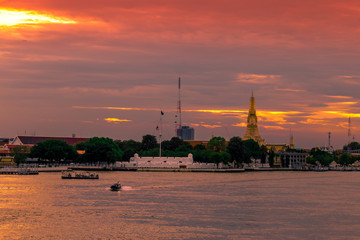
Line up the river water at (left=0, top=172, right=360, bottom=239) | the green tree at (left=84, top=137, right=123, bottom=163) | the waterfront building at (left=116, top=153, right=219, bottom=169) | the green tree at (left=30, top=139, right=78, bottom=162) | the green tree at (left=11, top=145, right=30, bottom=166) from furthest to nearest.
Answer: the waterfront building at (left=116, top=153, right=219, bottom=169) < the green tree at (left=11, top=145, right=30, bottom=166) < the green tree at (left=84, top=137, right=123, bottom=163) < the green tree at (left=30, top=139, right=78, bottom=162) < the river water at (left=0, top=172, right=360, bottom=239)

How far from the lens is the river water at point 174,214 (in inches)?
2146

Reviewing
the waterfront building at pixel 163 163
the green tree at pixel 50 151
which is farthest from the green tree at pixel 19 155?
the waterfront building at pixel 163 163

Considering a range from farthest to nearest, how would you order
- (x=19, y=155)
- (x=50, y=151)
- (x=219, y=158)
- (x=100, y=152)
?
1. (x=219, y=158)
2. (x=19, y=155)
3. (x=100, y=152)
4. (x=50, y=151)

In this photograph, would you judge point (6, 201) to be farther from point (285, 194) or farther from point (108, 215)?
point (285, 194)

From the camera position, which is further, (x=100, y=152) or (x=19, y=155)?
(x=19, y=155)

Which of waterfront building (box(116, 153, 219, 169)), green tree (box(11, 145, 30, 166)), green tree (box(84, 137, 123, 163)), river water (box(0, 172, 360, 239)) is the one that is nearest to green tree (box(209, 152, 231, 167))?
waterfront building (box(116, 153, 219, 169))

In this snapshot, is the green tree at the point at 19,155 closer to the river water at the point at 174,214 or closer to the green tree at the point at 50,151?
the green tree at the point at 50,151

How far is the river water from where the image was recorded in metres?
54.5

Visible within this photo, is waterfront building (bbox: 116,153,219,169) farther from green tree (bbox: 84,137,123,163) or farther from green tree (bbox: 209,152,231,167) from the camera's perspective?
green tree (bbox: 84,137,123,163)

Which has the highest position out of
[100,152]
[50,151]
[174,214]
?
[50,151]

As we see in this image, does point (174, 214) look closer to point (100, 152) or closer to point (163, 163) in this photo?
point (100, 152)

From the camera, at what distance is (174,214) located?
65.8 metres

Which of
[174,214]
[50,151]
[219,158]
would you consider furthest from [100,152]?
[174,214]

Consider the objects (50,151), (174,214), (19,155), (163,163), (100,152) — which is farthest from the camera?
(163,163)
